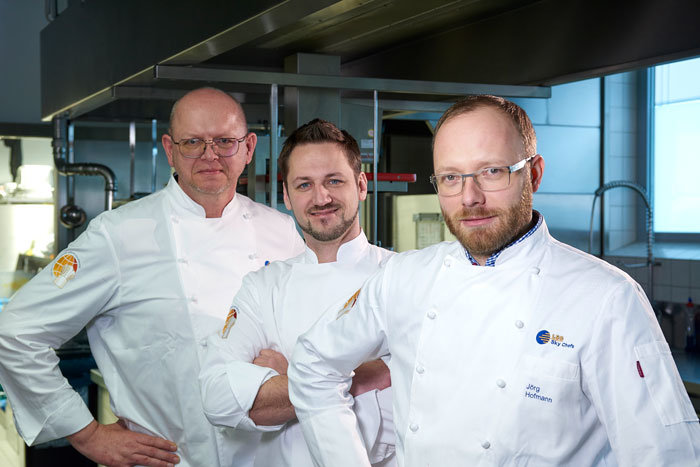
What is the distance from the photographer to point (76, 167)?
14.2ft

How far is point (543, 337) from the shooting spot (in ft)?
3.36

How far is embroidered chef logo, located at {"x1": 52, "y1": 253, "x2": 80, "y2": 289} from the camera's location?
173cm

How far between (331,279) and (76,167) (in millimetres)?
3216

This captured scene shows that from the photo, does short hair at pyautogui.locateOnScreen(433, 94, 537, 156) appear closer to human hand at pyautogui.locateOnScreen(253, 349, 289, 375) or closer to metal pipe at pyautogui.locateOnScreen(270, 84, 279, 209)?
human hand at pyautogui.locateOnScreen(253, 349, 289, 375)

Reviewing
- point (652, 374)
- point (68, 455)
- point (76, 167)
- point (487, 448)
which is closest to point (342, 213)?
point (487, 448)

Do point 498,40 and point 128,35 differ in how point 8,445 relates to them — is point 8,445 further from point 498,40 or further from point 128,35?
point 498,40

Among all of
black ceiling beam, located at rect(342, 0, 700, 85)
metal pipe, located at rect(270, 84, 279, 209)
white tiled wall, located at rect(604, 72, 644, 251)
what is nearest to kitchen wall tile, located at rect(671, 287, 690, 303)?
white tiled wall, located at rect(604, 72, 644, 251)

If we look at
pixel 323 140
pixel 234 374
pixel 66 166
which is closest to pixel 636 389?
pixel 234 374

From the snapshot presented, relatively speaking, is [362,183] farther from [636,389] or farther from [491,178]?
[636,389]

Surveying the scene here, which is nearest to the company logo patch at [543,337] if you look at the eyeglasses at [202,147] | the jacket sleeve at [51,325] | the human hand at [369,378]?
the human hand at [369,378]

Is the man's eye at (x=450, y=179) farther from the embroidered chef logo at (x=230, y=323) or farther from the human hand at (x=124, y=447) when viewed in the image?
the human hand at (x=124, y=447)

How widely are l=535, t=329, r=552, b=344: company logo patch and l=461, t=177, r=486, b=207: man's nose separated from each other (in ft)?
0.69

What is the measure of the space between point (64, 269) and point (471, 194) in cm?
109

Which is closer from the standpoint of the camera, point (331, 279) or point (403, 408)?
point (403, 408)
